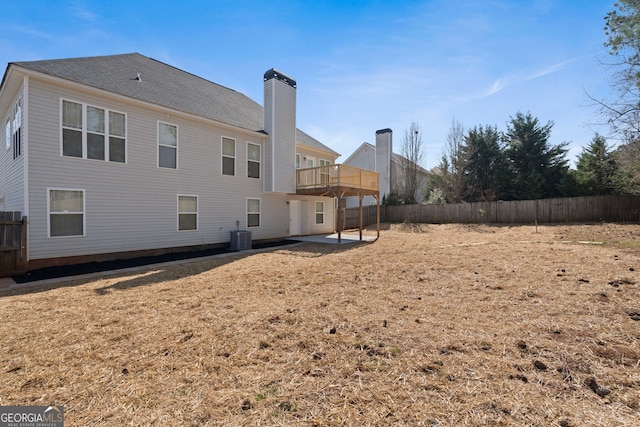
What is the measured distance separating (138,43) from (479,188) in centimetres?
2496

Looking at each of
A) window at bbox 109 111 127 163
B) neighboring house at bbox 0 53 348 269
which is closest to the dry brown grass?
neighboring house at bbox 0 53 348 269

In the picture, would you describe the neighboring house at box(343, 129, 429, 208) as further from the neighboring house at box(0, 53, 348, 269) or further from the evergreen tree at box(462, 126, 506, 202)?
the neighboring house at box(0, 53, 348, 269)

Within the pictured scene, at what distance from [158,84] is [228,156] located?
146 inches

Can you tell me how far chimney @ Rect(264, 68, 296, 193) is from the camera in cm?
1336

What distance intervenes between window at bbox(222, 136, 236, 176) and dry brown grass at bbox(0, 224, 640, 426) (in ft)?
24.4

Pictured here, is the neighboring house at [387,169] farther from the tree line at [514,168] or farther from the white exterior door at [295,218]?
the white exterior door at [295,218]

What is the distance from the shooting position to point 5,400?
7.36 feet

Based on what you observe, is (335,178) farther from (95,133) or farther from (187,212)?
(95,133)

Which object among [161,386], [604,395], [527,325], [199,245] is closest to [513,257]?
[527,325]

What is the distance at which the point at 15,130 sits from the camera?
29.7 ft

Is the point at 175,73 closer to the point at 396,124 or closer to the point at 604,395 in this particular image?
the point at 604,395

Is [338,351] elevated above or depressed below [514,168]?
below

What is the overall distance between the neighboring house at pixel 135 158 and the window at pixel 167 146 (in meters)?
0.04

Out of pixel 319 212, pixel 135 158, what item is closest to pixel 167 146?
pixel 135 158
